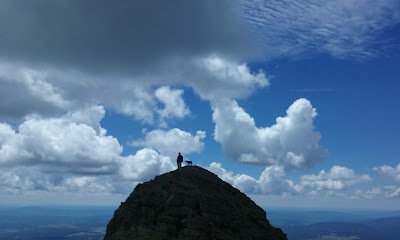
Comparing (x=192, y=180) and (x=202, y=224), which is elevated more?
(x=192, y=180)

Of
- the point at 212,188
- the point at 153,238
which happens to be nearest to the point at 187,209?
the point at 153,238

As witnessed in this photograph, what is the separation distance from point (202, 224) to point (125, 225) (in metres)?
13.1

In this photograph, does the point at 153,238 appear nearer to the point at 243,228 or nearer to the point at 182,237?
the point at 182,237

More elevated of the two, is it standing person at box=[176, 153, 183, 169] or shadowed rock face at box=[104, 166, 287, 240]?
standing person at box=[176, 153, 183, 169]

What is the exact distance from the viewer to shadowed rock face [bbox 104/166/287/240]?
177 ft

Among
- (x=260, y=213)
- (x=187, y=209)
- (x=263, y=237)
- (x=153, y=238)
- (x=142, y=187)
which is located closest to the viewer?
→ (x=153, y=238)

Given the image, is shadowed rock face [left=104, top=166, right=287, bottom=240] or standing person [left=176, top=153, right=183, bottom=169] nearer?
shadowed rock face [left=104, top=166, right=287, bottom=240]

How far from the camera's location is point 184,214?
184 ft

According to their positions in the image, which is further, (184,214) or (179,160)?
(179,160)

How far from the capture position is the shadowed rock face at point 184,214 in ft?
177

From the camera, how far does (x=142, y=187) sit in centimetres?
6500

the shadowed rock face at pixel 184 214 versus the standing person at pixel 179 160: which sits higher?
the standing person at pixel 179 160

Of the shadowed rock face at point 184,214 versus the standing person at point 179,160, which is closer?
the shadowed rock face at point 184,214

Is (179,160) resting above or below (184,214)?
above
